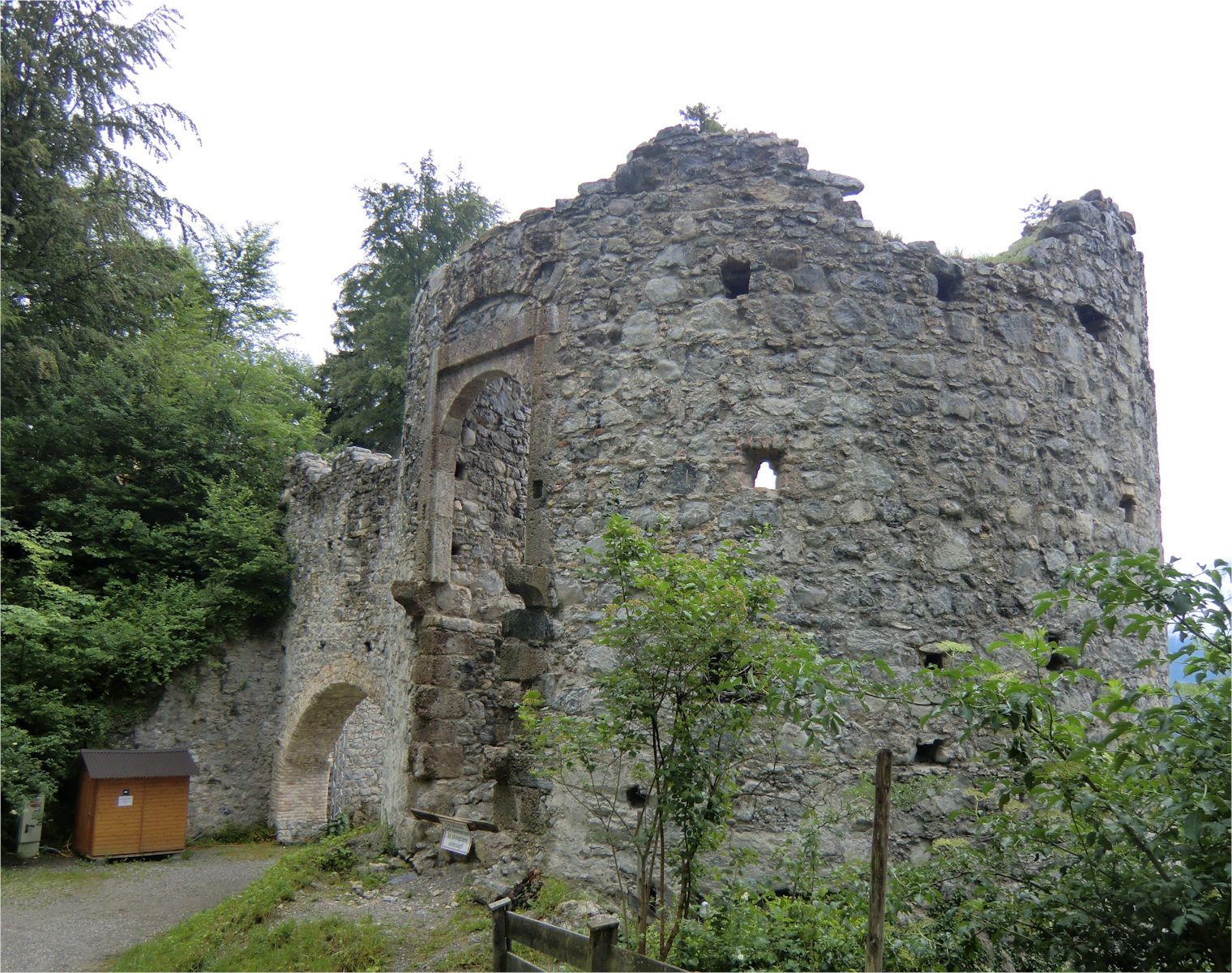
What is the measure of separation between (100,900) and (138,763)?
2580mm

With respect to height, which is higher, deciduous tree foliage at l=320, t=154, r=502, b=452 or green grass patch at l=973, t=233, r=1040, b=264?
deciduous tree foliage at l=320, t=154, r=502, b=452

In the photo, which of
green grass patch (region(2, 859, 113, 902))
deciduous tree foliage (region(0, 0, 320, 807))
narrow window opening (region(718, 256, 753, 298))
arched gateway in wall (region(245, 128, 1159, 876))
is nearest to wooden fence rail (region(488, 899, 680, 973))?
arched gateway in wall (region(245, 128, 1159, 876))

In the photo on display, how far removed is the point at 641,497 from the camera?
6.44 meters

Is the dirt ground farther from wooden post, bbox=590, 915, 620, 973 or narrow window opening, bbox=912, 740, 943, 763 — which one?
narrow window opening, bbox=912, 740, 943, 763

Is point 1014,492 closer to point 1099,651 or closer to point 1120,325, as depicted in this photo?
point 1099,651

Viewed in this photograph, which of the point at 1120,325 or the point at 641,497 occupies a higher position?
the point at 1120,325

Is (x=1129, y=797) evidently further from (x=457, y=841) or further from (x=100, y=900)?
(x=100, y=900)

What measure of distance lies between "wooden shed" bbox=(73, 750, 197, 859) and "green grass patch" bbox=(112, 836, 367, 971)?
4.09 m

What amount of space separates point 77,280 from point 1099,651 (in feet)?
42.3

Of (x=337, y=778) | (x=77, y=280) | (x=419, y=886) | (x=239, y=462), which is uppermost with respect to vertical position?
(x=77, y=280)

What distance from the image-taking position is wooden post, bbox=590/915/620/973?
3.95m

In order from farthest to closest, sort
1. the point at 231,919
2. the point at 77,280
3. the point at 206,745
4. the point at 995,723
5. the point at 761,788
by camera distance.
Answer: the point at 206,745, the point at 77,280, the point at 231,919, the point at 761,788, the point at 995,723

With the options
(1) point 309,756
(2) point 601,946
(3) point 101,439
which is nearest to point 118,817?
(1) point 309,756

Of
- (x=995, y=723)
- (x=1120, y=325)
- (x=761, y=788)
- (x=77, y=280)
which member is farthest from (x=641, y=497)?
(x=77, y=280)
